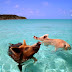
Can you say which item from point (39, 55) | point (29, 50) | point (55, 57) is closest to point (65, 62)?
point (55, 57)

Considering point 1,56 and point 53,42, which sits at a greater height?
point 53,42

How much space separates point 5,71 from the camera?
7141 mm

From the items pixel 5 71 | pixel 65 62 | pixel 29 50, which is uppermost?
pixel 29 50

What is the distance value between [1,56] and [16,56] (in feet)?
17.0

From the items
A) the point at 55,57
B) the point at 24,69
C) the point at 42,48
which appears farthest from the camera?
the point at 42,48

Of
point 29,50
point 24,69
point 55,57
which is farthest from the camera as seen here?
point 55,57

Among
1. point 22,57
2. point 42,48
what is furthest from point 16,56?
point 42,48

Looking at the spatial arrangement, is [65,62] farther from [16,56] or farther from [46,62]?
[16,56]

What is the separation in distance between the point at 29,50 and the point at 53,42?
3770mm

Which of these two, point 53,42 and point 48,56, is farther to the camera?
point 48,56

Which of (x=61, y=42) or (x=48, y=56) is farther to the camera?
(x=48, y=56)

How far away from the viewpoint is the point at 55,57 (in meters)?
8.95

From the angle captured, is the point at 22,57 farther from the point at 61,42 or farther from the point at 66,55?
the point at 66,55

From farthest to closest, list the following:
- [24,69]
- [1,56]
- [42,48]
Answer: [42,48]
[1,56]
[24,69]
